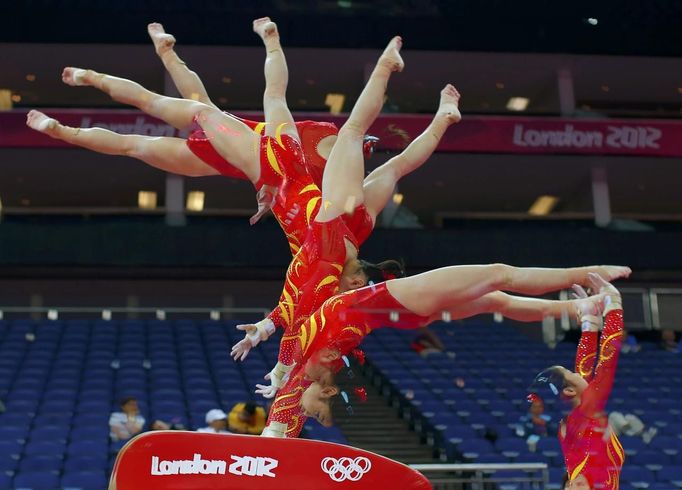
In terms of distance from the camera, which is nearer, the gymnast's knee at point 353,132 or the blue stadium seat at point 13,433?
the gymnast's knee at point 353,132

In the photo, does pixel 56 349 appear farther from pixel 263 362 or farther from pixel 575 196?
pixel 575 196

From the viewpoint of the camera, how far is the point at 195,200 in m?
21.3

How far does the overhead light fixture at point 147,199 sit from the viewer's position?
2087 centimetres

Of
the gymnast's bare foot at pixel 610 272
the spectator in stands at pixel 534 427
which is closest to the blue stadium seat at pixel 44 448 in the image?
the spectator in stands at pixel 534 427

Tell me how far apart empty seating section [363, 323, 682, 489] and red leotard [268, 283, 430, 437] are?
195 inches

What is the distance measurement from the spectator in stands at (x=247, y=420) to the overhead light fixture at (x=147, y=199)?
41.3ft

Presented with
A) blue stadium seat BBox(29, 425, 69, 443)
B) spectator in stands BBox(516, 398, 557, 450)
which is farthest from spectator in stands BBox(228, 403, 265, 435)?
spectator in stands BBox(516, 398, 557, 450)

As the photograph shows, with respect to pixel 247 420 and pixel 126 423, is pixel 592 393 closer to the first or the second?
pixel 247 420

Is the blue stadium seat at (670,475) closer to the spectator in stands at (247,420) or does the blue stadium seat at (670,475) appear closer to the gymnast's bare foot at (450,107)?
the spectator in stands at (247,420)

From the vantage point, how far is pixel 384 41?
18094 mm

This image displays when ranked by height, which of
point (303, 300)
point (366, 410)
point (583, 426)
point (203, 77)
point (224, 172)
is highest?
point (203, 77)

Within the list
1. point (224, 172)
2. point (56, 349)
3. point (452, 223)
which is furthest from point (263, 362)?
point (224, 172)

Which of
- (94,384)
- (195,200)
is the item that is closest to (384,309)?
(94,384)

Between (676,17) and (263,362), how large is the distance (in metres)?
10.2
